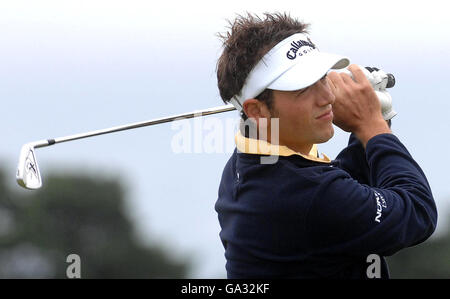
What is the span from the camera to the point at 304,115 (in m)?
3.43

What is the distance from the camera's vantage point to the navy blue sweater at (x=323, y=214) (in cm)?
330

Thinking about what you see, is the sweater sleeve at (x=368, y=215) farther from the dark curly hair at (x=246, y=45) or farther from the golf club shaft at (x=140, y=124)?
the golf club shaft at (x=140, y=124)

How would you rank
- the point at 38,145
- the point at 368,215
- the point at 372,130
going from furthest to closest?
the point at 38,145
the point at 372,130
the point at 368,215

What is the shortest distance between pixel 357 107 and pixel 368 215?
0.43 m

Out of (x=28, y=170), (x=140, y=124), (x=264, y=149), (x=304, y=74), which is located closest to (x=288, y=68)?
(x=304, y=74)

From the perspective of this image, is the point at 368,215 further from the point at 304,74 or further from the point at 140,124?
the point at 140,124

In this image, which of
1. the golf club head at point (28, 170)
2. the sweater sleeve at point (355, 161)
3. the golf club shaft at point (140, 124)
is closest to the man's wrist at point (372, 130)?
the sweater sleeve at point (355, 161)

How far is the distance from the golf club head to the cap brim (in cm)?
89

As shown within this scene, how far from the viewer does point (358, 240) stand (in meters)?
3.31

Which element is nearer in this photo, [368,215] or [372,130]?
[368,215]

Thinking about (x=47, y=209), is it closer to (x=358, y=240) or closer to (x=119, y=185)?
(x=119, y=185)

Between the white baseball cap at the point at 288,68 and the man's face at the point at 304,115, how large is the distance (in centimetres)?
4
